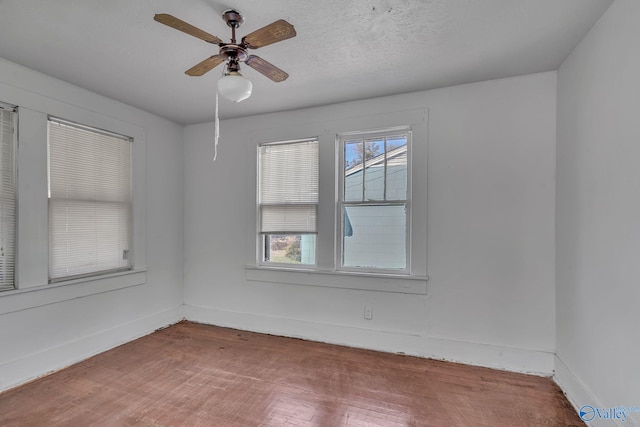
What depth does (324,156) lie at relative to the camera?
3.32 meters

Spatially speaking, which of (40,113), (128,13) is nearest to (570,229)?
(128,13)

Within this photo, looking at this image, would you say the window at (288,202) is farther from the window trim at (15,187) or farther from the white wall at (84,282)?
the window trim at (15,187)

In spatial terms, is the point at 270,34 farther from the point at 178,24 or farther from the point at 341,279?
the point at 341,279

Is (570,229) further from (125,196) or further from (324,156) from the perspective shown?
(125,196)

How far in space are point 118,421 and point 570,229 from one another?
344 cm

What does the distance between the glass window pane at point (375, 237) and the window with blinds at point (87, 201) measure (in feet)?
8.06

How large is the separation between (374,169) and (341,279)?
1218 millimetres

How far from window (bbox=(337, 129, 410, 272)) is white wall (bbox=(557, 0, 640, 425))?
1.26m

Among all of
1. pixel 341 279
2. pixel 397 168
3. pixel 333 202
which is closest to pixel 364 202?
pixel 333 202

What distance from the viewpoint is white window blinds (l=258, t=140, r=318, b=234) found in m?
3.42

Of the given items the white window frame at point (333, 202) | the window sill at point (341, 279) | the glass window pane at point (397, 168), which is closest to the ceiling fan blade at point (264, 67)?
the white window frame at point (333, 202)

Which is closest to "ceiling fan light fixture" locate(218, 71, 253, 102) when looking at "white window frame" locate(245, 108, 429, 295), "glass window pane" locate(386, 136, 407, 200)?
"white window frame" locate(245, 108, 429, 295)

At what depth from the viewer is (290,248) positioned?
3578 mm

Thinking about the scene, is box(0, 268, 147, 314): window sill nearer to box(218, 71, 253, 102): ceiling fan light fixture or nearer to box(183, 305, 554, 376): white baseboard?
box(183, 305, 554, 376): white baseboard
